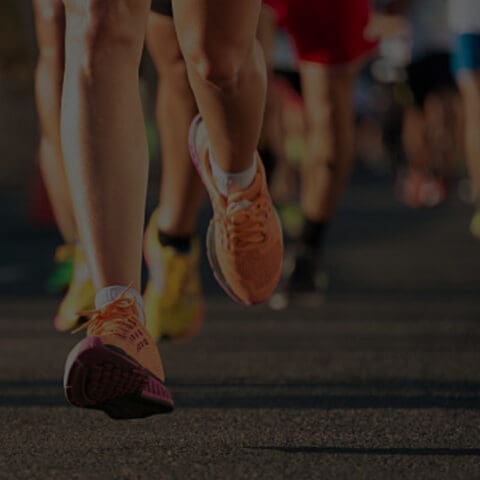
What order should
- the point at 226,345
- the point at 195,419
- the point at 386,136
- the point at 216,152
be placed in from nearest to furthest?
the point at 195,419
the point at 216,152
the point at 226,345
the point at 386,136

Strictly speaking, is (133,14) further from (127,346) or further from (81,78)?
(127,346)

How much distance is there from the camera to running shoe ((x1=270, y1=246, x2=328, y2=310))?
5582 millimetres

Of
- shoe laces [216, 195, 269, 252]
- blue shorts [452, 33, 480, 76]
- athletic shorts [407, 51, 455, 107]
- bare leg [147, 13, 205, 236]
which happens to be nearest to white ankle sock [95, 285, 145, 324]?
shoe laces [216, 195, 269, 252]

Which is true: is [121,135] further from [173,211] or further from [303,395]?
[173,211]

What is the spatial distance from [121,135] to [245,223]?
26.3 inches

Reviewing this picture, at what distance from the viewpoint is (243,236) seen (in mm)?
3703

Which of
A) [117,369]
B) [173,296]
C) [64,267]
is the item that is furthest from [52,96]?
[117,369]

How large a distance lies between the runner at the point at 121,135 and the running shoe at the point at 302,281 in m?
1.99

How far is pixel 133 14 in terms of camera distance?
10.0 ft

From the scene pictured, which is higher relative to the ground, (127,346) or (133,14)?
(133,14)

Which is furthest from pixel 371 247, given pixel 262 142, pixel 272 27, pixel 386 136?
pixel 386 136

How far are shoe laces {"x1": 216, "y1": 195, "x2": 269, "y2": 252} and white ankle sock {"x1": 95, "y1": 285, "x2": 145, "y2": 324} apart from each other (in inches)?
26.5

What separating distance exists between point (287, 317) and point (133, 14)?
2.36 metres

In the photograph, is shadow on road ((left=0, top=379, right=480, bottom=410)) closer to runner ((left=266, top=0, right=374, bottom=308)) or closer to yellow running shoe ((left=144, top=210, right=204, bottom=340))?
yellow running shoe ((left=144, top=210, right=204, bottom=340))
